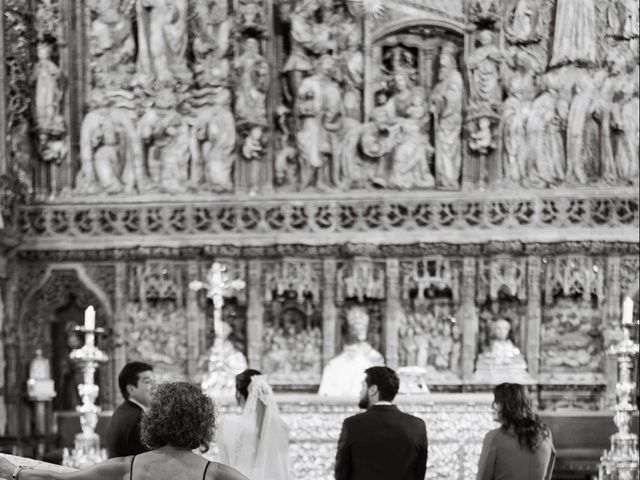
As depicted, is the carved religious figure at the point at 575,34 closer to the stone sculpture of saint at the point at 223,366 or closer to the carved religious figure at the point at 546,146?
the carved religious figure at the point at 546,146

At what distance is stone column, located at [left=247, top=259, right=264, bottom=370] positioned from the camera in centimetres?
1535

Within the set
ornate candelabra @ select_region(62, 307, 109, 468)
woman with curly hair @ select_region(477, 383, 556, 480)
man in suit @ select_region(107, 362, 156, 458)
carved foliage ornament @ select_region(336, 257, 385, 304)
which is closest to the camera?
woman with curly hair @ select_region(477, 383, 556, 480)

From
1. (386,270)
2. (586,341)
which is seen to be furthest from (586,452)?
(386,270)

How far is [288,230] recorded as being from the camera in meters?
15.4

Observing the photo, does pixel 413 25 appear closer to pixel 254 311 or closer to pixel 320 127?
pixel 320 127

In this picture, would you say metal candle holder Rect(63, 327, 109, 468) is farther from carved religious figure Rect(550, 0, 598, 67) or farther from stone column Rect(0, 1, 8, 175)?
carved religious figure Rect(550, 0, 598, 67)

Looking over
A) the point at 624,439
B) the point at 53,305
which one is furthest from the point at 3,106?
the point at 624,439

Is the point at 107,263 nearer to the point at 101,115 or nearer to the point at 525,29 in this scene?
the point at 101,115

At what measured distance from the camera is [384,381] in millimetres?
7504

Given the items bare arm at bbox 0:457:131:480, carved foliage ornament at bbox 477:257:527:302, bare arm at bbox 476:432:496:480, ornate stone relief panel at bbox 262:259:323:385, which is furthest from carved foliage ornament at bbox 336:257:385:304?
bare arm at bbox 0:457:131:480

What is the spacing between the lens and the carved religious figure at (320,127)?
611 inches

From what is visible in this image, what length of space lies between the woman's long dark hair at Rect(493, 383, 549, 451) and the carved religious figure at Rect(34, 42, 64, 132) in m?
9.86

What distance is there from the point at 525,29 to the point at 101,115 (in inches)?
210

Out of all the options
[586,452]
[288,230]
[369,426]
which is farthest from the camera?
[288,230]
